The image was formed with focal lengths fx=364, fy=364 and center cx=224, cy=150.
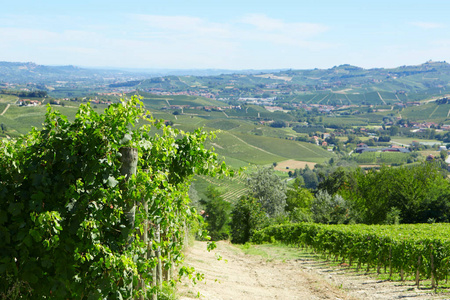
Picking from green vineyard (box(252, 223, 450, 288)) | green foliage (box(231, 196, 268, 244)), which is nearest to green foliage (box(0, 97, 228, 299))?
green vineyard (box(252, 223, 450, 288))

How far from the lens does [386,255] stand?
495 inches

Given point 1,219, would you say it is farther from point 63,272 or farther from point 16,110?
point 16,110

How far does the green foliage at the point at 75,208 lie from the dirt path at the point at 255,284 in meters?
2.25

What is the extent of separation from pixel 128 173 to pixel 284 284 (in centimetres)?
709

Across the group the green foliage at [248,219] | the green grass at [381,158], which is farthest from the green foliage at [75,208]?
the green grass at [381,158]

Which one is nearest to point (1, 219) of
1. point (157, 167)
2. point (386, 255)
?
point (157, 167)

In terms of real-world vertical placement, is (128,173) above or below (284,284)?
above

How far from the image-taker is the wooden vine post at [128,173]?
4.14 metres

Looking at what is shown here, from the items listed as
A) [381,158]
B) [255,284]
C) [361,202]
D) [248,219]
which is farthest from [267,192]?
[381,158]

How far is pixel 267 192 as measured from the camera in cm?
4538

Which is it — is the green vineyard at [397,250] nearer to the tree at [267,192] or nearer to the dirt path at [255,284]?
the dirt path at [255,284]

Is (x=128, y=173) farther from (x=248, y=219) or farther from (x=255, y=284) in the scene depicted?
(x=248, y=219)

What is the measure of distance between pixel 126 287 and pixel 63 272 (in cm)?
71

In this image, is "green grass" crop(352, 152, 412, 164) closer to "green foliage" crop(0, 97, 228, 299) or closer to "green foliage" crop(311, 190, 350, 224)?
"green foliage" crop(311, 190, 350, 224)
